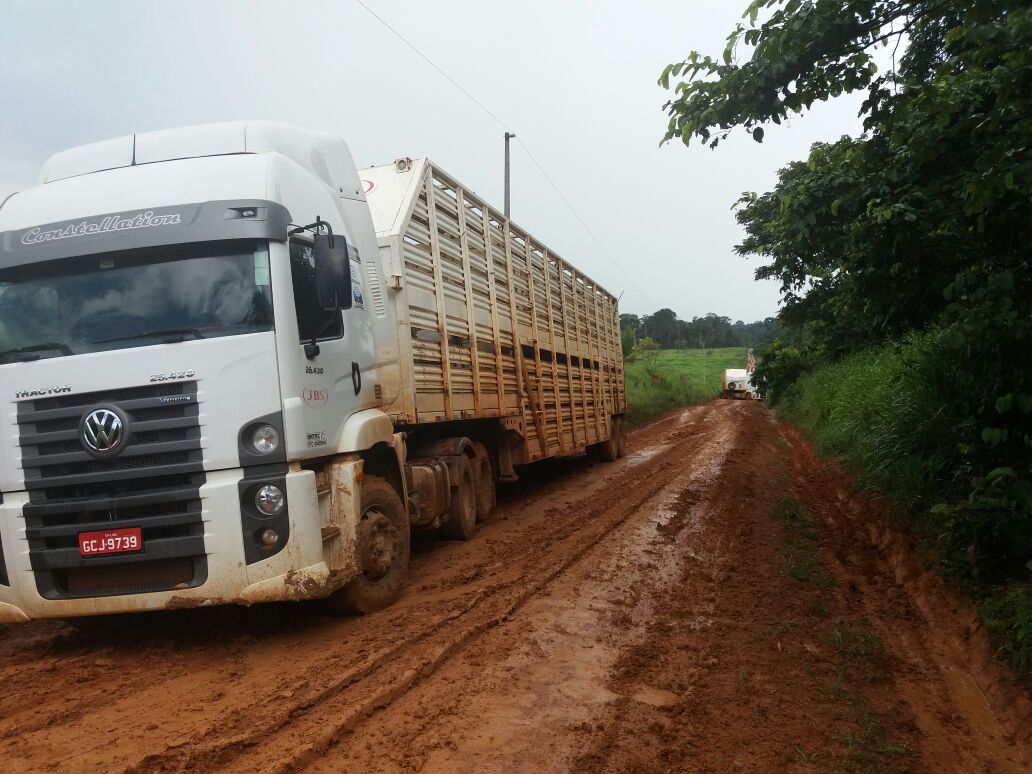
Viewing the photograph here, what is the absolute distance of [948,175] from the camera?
6.06 metres

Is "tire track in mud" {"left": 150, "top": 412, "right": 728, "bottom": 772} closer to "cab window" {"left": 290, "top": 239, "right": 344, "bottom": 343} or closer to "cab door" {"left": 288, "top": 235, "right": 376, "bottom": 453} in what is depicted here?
"cab door" {"left": 288, "top": 235, "right": 376, "bottom": 453}

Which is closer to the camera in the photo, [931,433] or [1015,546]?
[1015,546]

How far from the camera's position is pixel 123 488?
4.25 metres

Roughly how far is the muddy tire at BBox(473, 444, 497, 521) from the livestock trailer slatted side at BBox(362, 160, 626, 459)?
1.77ft

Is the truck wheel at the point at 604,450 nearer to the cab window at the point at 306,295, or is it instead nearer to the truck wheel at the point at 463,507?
the truck wheel at the point at 463,507

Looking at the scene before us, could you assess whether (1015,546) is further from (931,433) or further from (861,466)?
(861,466)

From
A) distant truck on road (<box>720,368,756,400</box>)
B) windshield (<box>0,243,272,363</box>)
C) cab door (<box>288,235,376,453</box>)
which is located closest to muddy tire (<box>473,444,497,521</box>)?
cab door (<box>288,235,376,453</box>)

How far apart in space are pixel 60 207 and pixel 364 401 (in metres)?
2.25

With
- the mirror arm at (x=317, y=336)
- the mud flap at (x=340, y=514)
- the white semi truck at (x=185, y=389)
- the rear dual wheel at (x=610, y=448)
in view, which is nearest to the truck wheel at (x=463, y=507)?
the white semi truck at (x=185, y=389)

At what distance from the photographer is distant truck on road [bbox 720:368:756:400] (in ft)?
155

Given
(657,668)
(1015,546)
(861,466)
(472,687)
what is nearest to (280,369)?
(472,687)

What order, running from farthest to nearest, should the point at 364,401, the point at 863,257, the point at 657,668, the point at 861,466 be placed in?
the point at 861,466
the point at 863,257
the point at 364,401
the point at 657,668

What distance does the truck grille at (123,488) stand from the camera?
4203 millimetres

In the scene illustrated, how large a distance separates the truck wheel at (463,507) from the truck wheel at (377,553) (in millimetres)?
1773
